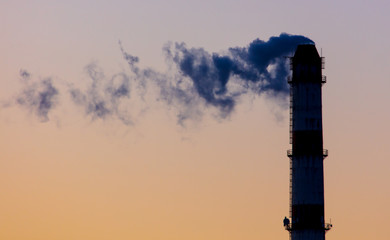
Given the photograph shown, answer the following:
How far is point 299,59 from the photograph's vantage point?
12650 centimetres

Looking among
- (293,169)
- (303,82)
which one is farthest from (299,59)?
(293,169)

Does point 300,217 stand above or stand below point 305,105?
below

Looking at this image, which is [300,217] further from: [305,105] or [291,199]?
[305,105]

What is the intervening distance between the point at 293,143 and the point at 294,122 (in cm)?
201

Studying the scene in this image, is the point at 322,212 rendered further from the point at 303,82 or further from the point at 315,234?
the point at 303,82

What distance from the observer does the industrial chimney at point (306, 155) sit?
408ft

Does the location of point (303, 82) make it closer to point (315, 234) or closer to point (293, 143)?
Answer: point (293, 143)

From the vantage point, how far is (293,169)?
126 metres

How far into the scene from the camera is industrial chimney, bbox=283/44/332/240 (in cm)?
12438

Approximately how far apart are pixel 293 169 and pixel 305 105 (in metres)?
6.22

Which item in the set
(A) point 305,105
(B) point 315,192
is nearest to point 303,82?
(A) point 305,105

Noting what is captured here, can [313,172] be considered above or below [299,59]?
below

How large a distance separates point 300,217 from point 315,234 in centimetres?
214

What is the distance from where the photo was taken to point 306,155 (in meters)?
125
